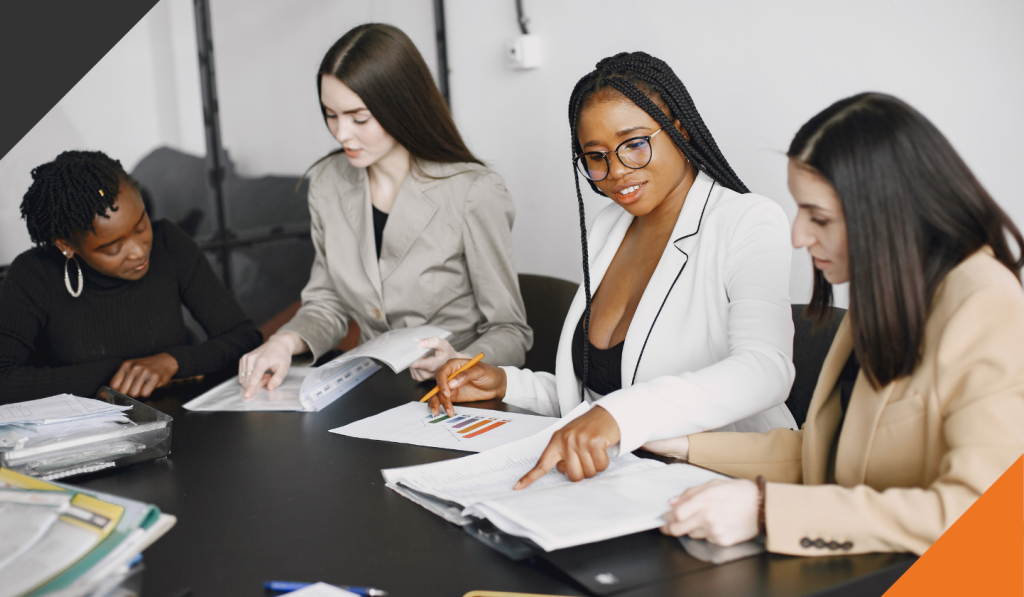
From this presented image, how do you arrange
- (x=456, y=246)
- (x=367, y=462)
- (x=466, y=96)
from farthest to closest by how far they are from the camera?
1. (x=466, y=96)
2. (x=456, y=246)
3. (x=367, y=462)

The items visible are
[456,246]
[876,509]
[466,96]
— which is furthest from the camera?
[466,96]

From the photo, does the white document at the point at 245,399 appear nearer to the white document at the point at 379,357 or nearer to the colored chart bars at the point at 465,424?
the white document at the point at 379,357

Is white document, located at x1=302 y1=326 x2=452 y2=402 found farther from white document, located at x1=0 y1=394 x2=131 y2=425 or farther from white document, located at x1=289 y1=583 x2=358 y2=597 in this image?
white document, located at x1=289 y1=583 x2=358 y2=597

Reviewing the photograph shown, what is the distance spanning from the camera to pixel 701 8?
2.27m

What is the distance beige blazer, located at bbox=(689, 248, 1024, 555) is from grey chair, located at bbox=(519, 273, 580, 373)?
1.24 m

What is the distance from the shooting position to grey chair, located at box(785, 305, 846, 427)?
61.7 inches

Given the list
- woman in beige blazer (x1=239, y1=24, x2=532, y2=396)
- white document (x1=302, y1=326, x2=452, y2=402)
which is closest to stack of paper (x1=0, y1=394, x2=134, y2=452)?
white document (x1=302, y1=326, x2=452, y2=402)

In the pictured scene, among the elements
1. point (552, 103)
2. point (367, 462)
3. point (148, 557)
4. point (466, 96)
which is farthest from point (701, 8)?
point (148, 557)

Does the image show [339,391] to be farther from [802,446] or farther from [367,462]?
[802,446]

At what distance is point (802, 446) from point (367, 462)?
647 mm

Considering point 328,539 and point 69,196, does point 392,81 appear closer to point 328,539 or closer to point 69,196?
point 69,196

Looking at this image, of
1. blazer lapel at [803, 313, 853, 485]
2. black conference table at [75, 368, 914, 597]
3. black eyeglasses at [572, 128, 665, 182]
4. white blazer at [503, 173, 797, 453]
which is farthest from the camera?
black eyeglasses at [572, 128, 665, 182]

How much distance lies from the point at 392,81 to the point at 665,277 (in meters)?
0.91

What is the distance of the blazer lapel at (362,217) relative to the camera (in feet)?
6.91
